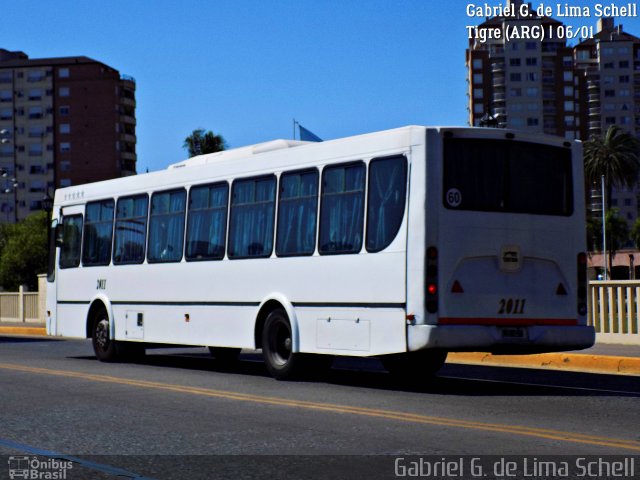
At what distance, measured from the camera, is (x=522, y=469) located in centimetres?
747

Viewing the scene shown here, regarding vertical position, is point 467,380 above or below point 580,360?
below

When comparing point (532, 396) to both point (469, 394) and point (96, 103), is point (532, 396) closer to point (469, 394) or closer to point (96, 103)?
point (469, 394)

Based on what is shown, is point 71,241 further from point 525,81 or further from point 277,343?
point 525,81

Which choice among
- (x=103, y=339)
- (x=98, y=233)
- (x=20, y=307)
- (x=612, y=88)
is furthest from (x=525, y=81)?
(x=103, y=339)

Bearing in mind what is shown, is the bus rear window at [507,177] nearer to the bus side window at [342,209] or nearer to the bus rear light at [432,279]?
the bus rear light at [432,279]

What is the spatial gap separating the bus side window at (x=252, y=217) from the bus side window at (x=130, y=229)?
2781mm

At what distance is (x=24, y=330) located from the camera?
36844 millimetres

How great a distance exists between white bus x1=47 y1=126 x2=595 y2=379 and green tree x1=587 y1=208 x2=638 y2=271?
129m

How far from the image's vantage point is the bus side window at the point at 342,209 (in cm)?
1394

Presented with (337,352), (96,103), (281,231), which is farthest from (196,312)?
(96,103)

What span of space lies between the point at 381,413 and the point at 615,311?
11909 mm

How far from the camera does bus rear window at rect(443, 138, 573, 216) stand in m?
13.3

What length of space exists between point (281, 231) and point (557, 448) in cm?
744

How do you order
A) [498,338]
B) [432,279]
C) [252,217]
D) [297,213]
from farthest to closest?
[252,217]
[297,213]
[498,338]
[432,279]
